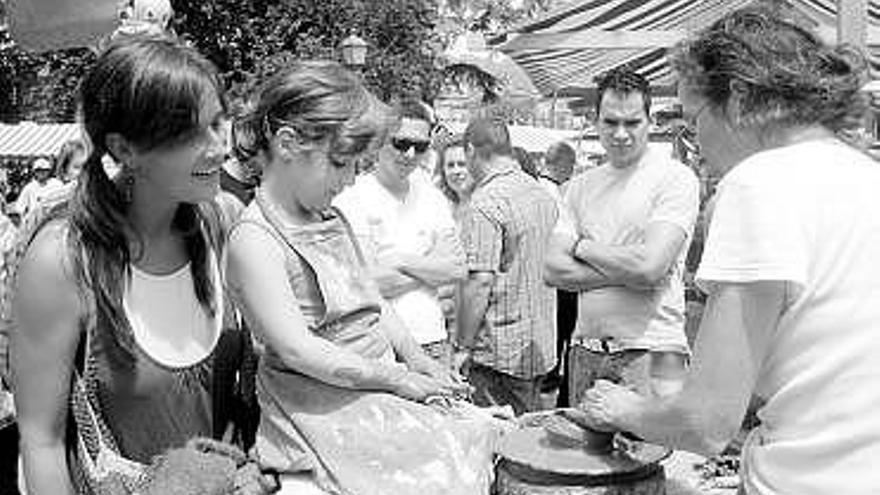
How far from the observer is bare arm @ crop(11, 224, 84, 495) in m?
1.63

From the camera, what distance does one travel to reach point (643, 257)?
11.7 ft

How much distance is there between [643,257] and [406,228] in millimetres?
881

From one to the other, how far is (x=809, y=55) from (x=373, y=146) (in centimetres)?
80

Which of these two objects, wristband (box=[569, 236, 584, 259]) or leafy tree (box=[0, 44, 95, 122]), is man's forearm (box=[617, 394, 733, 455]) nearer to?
wristband (box=[569, 236, 584, 259])

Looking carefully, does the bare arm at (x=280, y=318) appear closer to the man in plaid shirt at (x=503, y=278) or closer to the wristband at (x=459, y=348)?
the man in plaid shirt at (x=503, y=278)

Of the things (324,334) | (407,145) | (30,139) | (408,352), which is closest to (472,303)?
(407,145)

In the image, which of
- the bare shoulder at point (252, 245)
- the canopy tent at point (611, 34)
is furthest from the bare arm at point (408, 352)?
the canopy tent at point (611, 34)

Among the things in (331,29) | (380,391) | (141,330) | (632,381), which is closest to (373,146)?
(380,391)

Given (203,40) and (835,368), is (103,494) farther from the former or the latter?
(203,40)

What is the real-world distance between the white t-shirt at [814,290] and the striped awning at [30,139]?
66.4 ft

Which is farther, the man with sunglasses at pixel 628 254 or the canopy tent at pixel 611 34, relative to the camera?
the canopy tent at pixel 611 34

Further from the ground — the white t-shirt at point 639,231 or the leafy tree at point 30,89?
the white t-shirt at point 639,231

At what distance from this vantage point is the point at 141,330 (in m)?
1.71

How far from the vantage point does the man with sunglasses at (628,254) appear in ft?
11.8
